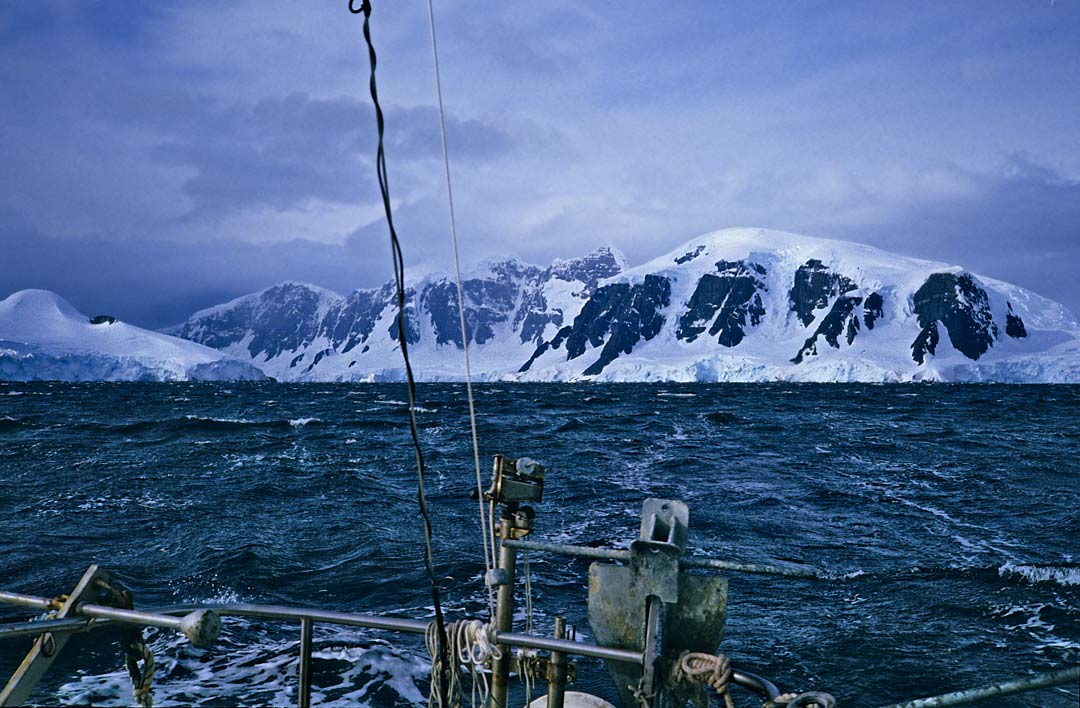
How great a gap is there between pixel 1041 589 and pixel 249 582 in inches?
552

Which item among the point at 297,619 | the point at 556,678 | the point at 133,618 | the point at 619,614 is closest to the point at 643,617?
the point at 619,614

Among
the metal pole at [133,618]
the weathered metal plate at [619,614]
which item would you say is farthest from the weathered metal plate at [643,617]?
the metal pole at [133,618]

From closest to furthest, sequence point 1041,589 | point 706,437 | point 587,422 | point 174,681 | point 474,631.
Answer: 1. point 474,631
2. point 174,681
3. point 1041,589
4. point 706,437
5. point 587,422

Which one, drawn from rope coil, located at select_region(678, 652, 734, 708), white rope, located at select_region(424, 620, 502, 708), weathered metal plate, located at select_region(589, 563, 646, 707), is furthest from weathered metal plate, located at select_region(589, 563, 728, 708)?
white rope, located at select_region(424, 620, 502, 708)

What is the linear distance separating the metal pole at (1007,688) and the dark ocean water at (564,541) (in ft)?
19.4

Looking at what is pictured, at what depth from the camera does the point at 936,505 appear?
828 inches

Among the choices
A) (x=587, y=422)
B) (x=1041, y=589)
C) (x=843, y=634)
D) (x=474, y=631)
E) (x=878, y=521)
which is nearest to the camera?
(x=474, y=631)

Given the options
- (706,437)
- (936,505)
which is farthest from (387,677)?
(706,437)

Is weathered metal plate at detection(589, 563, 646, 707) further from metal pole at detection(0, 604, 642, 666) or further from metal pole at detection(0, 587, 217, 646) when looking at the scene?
metal pole at detection(0, 587, 217, 646)

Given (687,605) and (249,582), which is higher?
(687,605)

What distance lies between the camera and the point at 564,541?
640 inches

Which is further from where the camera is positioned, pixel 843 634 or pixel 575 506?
pixel 575 506

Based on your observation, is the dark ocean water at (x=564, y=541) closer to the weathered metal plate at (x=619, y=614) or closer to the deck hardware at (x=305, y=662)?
the weathered metal plate at (x=619, y=614)

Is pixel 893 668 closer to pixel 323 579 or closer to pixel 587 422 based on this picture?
pixel 323 579
